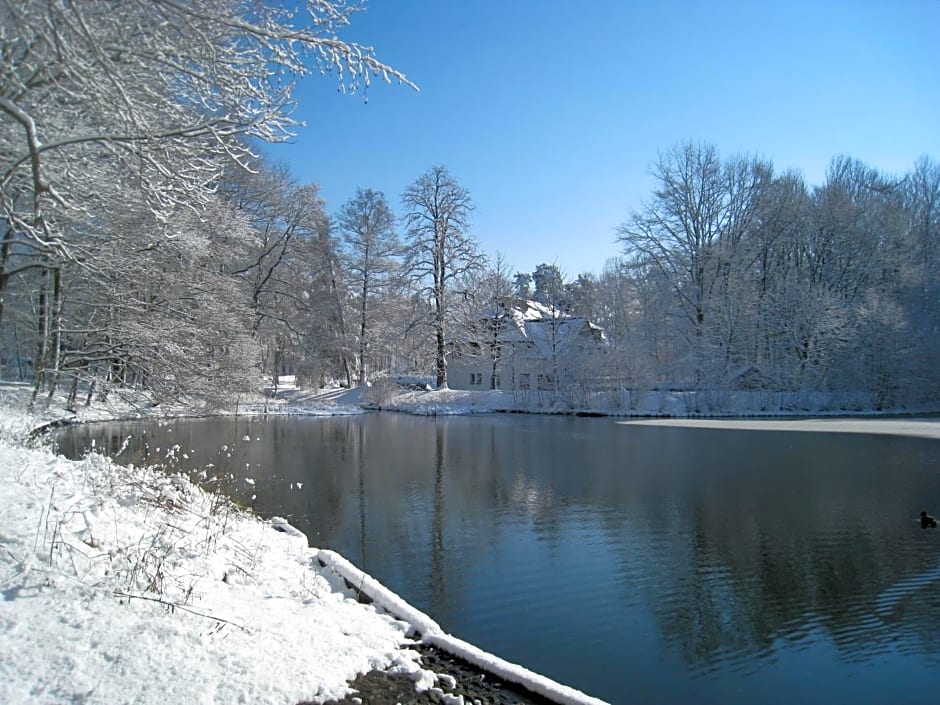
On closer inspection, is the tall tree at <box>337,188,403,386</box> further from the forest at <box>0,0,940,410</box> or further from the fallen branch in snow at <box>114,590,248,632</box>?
the fallen branch in snow at <box>114,590,248,632</box>

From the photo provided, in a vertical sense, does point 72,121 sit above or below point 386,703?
above

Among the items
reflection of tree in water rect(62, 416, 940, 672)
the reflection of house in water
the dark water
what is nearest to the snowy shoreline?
the dark water

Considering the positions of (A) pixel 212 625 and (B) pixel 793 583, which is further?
(B) pixel 793 583

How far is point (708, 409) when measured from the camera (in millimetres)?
34062

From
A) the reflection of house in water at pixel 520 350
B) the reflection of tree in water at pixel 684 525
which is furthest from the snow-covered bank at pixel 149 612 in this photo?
the reflection of house in water at pixel 520 350

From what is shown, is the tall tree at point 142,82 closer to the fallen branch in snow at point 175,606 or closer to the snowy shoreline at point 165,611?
the snowy shoreline at point 165,611

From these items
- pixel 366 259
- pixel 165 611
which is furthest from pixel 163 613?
pixel 366 259

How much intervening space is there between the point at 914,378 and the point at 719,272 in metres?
11.9

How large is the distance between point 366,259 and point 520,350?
438 inches

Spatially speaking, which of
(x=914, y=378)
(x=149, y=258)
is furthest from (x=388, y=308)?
(x=914, y=378)

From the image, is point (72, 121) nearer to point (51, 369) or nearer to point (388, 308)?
point (51, 369)

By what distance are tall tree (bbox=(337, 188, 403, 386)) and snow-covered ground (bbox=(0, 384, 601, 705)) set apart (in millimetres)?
31380

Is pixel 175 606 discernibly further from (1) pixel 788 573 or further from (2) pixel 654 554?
(1) pixel 788 573

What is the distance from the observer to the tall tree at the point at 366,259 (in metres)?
37.9
